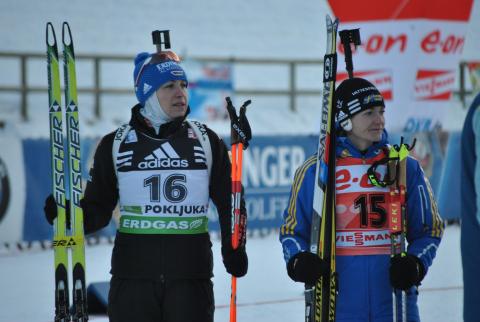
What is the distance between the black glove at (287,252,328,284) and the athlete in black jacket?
35cm

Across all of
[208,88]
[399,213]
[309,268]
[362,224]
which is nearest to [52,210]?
[309,268]

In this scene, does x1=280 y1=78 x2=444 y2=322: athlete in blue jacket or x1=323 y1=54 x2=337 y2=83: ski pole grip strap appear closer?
x1=280 y1=78 x2=444 y2=322: athlete in blue jacket

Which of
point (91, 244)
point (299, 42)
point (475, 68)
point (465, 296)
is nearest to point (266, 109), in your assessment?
point (299, 42)

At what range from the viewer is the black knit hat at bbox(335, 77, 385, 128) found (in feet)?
11.7

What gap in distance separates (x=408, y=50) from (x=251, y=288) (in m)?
2.36

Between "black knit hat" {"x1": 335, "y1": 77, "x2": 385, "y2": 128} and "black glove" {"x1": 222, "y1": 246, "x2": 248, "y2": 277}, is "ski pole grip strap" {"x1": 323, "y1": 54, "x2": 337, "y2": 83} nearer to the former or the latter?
"black knit hat" {"x1": 335, "y1": 77, "x2": 385, "y2": 128}

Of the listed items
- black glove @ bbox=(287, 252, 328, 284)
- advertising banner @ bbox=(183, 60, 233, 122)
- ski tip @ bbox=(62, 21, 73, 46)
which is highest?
advertising banner @ bbox=(183, 60, 233, 122)

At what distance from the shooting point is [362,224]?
349 cm

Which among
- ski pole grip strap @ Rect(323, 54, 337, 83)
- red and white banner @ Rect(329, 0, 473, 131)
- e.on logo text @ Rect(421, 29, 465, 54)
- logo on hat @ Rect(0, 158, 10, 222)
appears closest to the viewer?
ski pole grip strap @ Rect(323, 54, 337, 83)

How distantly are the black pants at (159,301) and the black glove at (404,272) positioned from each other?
2.57 feet

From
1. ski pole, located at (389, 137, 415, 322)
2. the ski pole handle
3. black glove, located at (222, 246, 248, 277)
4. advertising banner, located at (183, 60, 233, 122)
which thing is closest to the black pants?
black glove, located at (222, 246, 248, 277)

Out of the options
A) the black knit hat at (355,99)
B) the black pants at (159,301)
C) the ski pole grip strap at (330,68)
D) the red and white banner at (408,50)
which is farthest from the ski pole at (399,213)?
the red and white banner at (408,50)

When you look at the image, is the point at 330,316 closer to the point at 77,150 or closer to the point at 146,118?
the point at 146,118

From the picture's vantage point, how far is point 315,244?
11.4 ft
